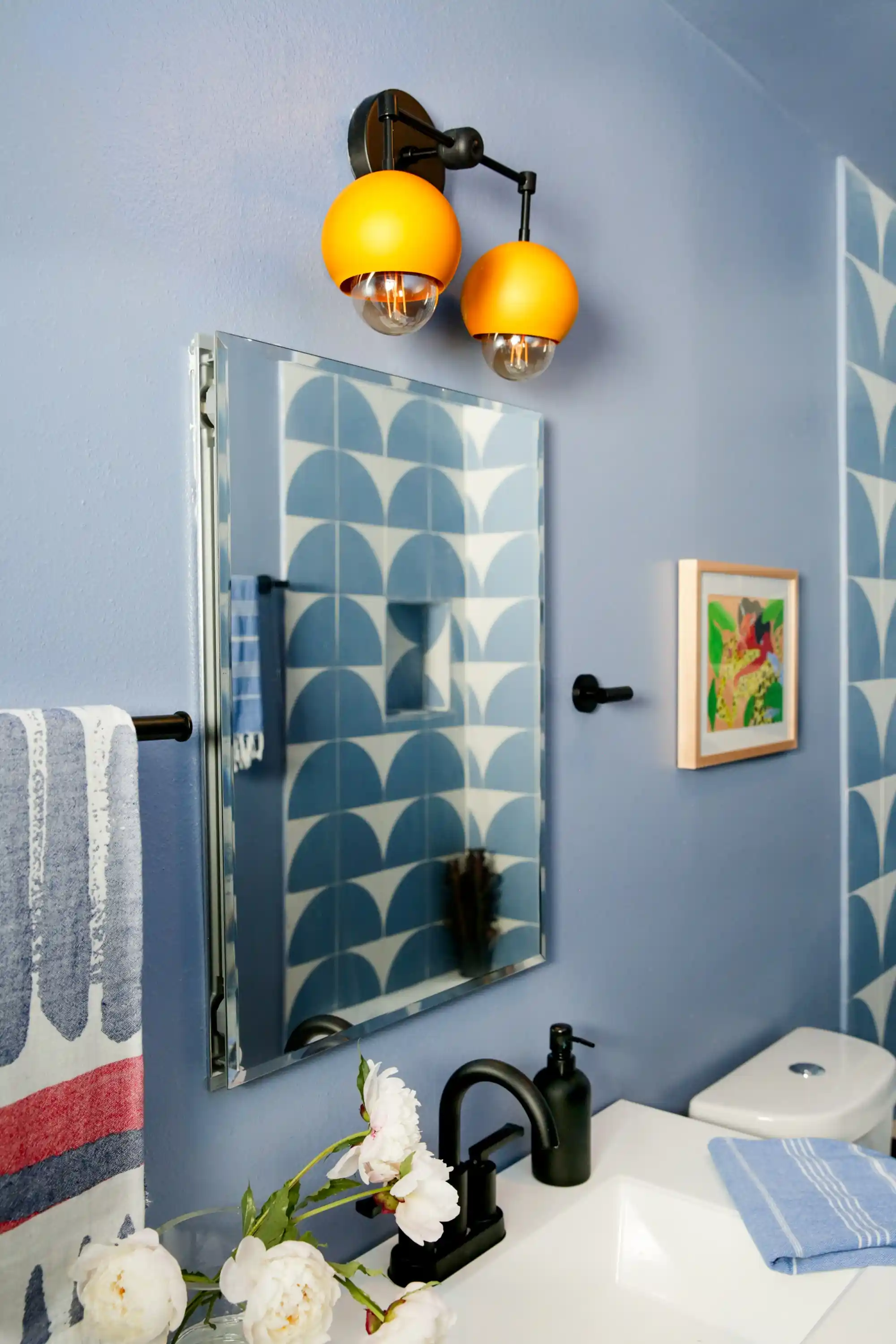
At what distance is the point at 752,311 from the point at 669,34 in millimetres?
446

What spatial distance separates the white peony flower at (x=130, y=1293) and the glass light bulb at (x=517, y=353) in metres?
0.91

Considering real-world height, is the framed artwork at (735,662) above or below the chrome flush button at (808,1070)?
above

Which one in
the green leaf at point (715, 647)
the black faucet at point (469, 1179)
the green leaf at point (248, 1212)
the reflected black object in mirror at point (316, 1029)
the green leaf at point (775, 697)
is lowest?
the black faucet at point (469, 1179)

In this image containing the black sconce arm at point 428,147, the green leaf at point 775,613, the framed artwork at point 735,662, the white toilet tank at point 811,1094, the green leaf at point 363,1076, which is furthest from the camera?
the green leaf at point 775,613

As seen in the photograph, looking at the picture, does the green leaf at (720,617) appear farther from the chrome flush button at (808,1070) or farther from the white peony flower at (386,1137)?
the white peony flower at (386,1137)

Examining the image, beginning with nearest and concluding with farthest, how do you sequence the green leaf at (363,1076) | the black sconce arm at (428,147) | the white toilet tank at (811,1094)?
1. the green leaf at (363,1076)
2. the black sconce arm at (428,147)
3. the white toilet tank at (811,1094)

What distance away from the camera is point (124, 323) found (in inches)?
35.9

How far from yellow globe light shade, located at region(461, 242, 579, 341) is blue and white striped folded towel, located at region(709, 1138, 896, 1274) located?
0.98 metres

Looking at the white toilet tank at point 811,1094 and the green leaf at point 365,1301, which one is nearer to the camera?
the green leaf at point 365,1301

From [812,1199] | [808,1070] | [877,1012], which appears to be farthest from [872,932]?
[812,1199]

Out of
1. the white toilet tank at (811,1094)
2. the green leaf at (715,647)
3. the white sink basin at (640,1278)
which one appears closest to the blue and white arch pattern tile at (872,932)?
the white toilet tank at (811,1094)

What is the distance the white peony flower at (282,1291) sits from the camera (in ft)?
2.35

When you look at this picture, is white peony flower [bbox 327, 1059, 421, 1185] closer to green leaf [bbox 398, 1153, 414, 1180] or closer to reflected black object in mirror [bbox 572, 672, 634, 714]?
green leaf [bbox 398, 1153, 414, 1180]

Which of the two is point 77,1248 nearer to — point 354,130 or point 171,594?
point 171,594
